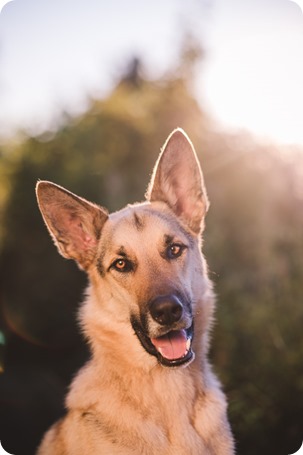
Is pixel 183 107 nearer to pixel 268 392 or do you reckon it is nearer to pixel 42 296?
pixel 42 296

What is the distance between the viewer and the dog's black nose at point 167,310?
144 inches

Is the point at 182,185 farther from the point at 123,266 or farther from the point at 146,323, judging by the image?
the point at 146,323

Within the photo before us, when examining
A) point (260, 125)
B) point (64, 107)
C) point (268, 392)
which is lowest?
point (268, 392)

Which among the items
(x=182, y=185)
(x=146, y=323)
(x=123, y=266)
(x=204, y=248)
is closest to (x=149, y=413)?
(x=146, y=323)

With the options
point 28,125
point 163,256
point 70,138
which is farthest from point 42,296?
point 163,256

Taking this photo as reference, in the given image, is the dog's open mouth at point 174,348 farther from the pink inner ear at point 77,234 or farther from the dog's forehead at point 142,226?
the pink inner ear at point 77,234

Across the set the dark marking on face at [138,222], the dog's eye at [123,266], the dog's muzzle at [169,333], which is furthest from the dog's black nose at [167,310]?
the dark marking on face at [138,222]

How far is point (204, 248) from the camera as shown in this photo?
34.2ft

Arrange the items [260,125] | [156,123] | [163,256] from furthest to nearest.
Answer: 1. [156,123]
2. [260,125]
3. [163,256]

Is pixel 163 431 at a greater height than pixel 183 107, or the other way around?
pixel 163 431

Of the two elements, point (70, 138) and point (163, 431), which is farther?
point (70, 138)

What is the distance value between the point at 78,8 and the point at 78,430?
460 cm

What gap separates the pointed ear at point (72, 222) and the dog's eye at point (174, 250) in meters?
0.71

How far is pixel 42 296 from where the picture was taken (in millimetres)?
11953
